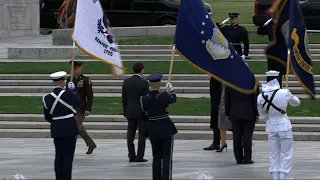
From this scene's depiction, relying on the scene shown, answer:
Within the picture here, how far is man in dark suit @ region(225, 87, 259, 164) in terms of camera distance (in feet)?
56.1

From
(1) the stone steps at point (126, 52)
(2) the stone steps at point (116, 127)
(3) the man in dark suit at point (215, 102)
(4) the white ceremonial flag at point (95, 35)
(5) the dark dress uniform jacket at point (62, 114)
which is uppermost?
(4) the white ceremonial flag at point (95, 35)

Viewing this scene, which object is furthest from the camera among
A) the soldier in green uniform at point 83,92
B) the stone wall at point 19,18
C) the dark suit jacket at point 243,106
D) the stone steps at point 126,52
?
the stone wall at point 19,18

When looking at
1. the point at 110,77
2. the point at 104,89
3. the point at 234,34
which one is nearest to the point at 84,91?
the point at 234,34

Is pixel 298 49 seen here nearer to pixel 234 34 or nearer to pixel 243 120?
pixel 243 120

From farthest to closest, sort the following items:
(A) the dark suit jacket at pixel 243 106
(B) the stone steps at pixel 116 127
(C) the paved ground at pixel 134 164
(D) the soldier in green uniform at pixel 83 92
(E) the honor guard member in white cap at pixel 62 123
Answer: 1. (B) the stone steps at pixel 116 127
2. (D) the soldier in green uniform at pixel 83 92
3. (A) the dark suit jacket at pixel 243 106
4. (C) the paved ground at pixel 134 164
5. (E) the honor guard member in white cap at pixel 62 123

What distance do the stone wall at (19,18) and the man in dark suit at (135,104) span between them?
68.8 ft

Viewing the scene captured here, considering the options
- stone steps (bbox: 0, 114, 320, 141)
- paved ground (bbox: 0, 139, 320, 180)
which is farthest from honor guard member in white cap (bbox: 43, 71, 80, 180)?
stone steps (bbox: 0, 114, 320, 141)

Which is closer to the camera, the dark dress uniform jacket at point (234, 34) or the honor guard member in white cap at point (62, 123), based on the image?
the honor guard member in white cap at point (62, 123)

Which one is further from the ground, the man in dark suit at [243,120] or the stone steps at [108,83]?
the man in dark suit at [243,120]

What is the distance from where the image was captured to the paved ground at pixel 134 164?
1588 cm

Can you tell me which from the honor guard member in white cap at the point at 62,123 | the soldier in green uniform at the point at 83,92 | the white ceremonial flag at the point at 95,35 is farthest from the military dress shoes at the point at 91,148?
the honor guard member in white cap at the point at 62,123

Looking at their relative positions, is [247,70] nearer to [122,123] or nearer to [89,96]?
[89,96]

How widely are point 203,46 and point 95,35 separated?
1633 millimetres

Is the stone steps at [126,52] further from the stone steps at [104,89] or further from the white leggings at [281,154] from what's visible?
the white leggings at [281,154]
